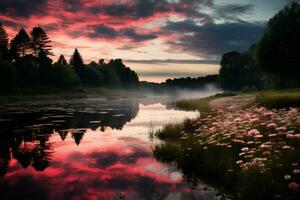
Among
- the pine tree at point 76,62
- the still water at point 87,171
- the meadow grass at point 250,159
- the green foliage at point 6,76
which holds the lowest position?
the still water at point 87,171

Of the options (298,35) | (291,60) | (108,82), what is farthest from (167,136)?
(108,82)

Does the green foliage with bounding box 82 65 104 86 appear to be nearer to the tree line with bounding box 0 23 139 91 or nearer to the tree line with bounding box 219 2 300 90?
the tree line with bounding box 0 23 139 91

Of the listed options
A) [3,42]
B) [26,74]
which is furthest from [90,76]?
[26,74]

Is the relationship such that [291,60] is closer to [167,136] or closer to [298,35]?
[298,35]

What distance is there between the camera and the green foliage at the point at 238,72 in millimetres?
104062

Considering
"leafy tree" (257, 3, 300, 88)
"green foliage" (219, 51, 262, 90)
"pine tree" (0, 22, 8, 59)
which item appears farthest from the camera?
"green foliage" (219, 51, 262, 90)

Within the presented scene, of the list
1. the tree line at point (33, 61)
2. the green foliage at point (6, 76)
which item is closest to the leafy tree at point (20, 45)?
the tree line at point (33, 61)

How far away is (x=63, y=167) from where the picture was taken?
12.2m

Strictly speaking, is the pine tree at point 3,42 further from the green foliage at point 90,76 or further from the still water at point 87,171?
the still water at point 87,171

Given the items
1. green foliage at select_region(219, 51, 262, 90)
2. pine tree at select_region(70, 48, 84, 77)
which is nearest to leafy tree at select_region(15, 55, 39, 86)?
pine tree at select_region(70, 48, 84, 77)

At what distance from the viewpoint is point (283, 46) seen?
5059 cm

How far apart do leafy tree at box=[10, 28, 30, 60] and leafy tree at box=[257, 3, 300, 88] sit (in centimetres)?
6582

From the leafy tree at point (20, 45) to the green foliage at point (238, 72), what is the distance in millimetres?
63638

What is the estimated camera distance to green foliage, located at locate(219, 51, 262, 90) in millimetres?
104062
